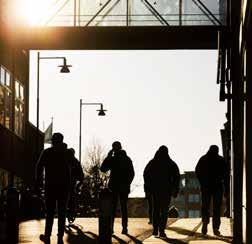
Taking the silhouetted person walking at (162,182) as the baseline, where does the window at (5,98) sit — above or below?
above

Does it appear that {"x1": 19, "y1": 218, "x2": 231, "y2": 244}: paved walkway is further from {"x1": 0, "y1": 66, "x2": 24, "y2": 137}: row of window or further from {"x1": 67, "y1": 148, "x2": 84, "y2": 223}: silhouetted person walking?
{"x1": 0, "y1": 66, "x2": 24, "y2": 137}: row of window

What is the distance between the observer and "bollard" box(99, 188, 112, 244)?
48.5 ft

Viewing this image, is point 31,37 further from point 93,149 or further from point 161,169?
point 93,149

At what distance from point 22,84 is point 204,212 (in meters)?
25.6

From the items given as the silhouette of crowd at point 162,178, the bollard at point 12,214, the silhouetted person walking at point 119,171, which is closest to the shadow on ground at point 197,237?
the silhouette of crowd at point 162,178

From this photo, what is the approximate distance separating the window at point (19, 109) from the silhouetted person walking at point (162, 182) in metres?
23.7

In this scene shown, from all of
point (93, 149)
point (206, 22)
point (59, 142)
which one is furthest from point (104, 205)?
point (93, 149)

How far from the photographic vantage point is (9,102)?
130ft

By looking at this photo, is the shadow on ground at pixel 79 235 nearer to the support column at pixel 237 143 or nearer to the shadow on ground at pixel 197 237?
the shadow on ground at pixel 197 237

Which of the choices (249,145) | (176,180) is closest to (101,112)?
(176,180)

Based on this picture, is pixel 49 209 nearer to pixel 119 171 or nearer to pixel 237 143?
pixel 237 143

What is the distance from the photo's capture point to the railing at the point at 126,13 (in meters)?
33.2

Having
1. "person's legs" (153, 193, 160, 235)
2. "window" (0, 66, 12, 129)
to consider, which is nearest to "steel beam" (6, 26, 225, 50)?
"window" (0, 66, 12, 129)

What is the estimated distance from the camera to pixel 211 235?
1877cm
